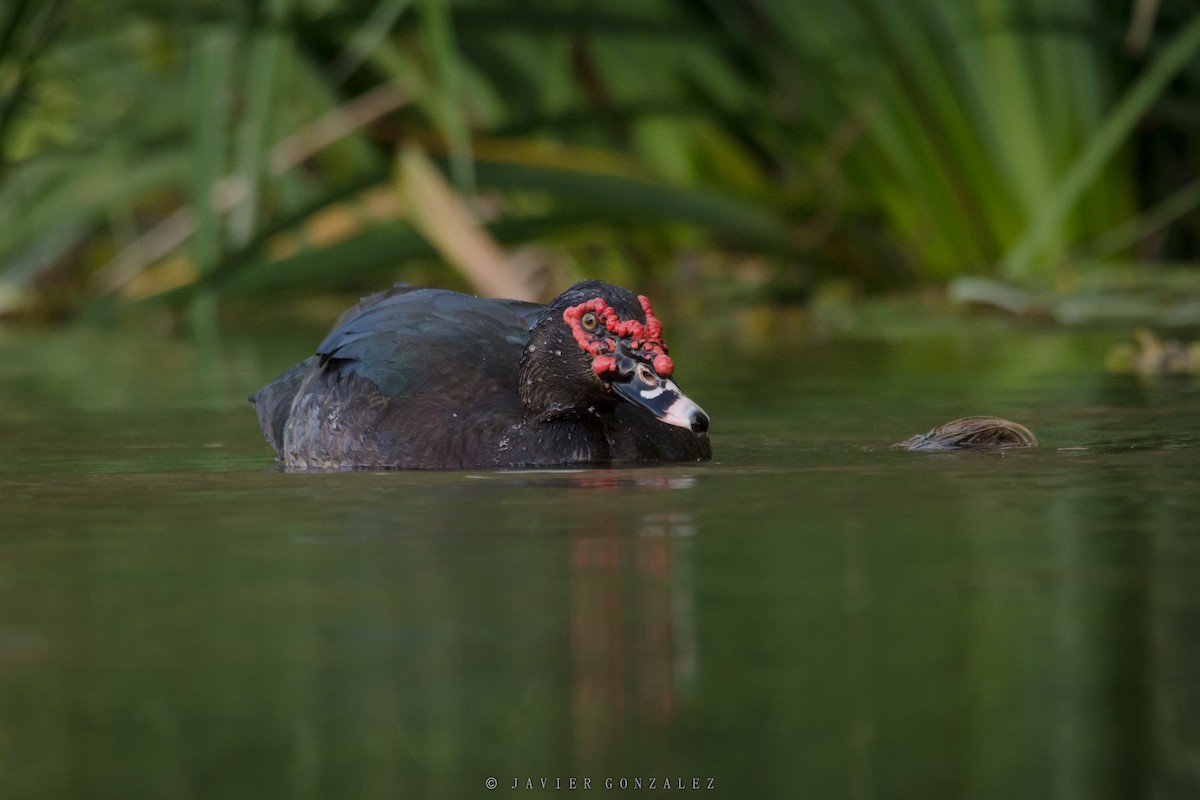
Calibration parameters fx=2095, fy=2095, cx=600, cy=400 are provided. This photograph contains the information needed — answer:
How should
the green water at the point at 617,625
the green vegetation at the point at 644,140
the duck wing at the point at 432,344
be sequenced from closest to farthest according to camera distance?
the green water at the point at 617,625, the duck wing at the point at 432,344, the green vegetation at the point at 644,140

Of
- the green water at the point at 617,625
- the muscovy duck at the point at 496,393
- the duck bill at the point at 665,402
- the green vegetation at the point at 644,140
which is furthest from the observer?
the green vegetation at the point at 644,140

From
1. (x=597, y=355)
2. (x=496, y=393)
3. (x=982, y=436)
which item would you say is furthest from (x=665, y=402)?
(x=982, y=436)

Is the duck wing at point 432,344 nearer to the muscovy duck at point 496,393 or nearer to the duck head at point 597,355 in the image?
the muscovy duck at point 496,393

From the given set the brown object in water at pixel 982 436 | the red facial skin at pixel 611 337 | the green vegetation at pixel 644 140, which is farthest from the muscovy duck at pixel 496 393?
the green vegetation at pixel 644 140

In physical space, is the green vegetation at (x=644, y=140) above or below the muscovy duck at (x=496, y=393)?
above

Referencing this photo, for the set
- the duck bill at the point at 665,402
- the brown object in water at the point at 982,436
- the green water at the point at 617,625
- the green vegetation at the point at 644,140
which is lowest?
the green water at the point at 617,625

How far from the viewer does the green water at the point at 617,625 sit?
7.82 ft

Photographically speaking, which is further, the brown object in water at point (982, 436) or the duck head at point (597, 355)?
the duck head at point (597, 355)

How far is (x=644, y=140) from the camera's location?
1060cm

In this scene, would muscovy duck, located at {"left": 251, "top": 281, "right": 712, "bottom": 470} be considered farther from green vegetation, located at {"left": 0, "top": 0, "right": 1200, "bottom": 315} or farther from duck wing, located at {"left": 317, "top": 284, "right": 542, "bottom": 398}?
green vegetation, located at {"left": 0, "top": 0, "right": 1200, "bottom": 315}

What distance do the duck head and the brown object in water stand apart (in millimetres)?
672

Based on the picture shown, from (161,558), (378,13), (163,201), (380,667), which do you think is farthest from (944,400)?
(163,201)

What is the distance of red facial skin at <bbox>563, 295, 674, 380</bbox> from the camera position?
5.12 metres

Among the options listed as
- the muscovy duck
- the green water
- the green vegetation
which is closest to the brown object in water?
the green water
